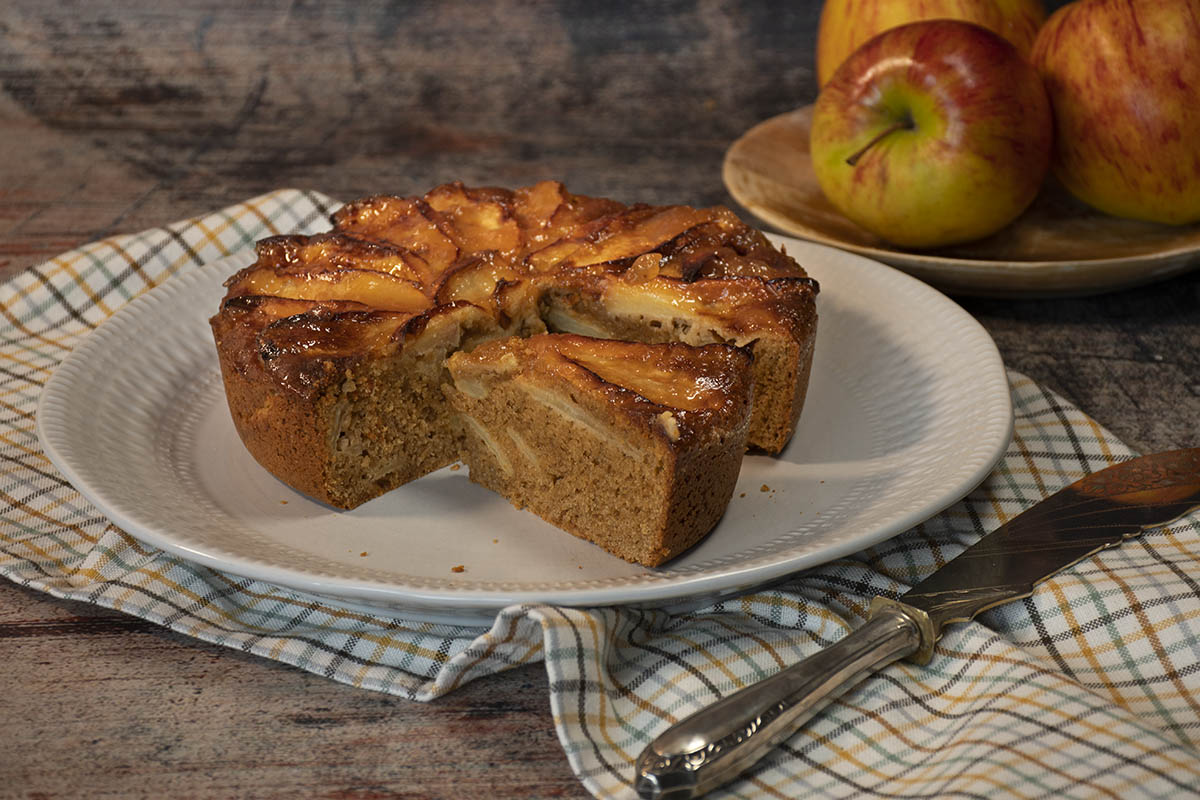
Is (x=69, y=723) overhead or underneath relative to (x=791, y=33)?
underneath

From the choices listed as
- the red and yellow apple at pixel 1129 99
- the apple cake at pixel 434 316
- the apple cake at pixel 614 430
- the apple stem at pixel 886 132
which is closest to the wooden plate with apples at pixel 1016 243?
the red and yellow apple at pixel 1129 99

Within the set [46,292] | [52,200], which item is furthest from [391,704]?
[52,200]

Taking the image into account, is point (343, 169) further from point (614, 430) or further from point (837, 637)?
point (837, 637)

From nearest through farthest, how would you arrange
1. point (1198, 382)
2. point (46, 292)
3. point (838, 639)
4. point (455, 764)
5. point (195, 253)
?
point (455, 764), point (838, 639), point (1198, 382), point (46, 292), point (195, 253)

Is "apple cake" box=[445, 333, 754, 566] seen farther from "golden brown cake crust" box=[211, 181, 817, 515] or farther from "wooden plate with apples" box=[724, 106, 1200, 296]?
"wooden plate with apples" box=[724, 106, 1200, 296]

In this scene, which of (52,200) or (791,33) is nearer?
(52,200)

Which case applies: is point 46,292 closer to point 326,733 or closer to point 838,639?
point 326,733

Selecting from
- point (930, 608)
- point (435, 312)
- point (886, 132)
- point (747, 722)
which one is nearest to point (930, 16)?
point (886, 132)

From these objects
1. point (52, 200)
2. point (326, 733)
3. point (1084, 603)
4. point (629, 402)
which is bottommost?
point (52, 200)
